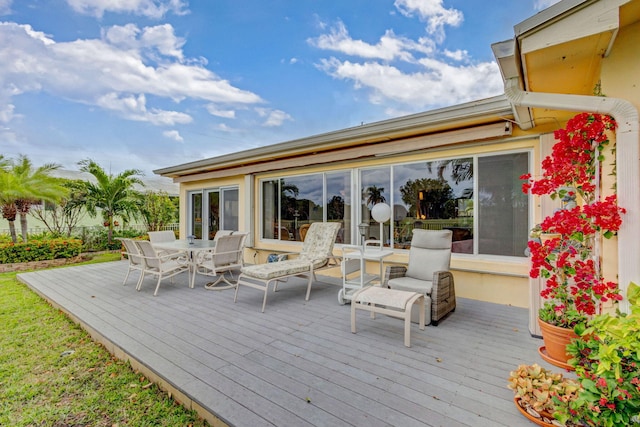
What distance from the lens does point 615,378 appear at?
1.53m

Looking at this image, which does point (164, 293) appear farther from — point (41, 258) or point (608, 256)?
point (41, 258)

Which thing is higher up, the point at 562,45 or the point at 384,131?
the point at 384,131

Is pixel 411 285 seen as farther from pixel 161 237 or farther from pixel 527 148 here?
pixel 161 237

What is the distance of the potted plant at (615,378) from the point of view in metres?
1.50

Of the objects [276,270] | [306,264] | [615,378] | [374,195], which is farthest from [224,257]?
[615,378]

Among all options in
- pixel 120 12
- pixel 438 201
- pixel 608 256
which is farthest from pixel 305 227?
pixel 120 12

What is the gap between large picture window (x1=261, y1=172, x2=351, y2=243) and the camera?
6.50 metres

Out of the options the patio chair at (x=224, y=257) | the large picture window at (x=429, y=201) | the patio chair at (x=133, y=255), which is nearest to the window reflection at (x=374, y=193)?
the large picture window at (x=429, y=201)

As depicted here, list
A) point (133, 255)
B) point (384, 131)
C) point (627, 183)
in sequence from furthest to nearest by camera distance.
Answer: point (133, 255), point (384, 131), point (627, 183)

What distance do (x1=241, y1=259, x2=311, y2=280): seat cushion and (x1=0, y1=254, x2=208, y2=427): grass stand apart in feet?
6.27

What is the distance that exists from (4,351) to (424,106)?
1520cm

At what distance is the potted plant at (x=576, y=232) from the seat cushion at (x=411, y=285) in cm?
123

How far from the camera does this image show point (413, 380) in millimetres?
2404

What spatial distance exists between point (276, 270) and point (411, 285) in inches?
80.1
